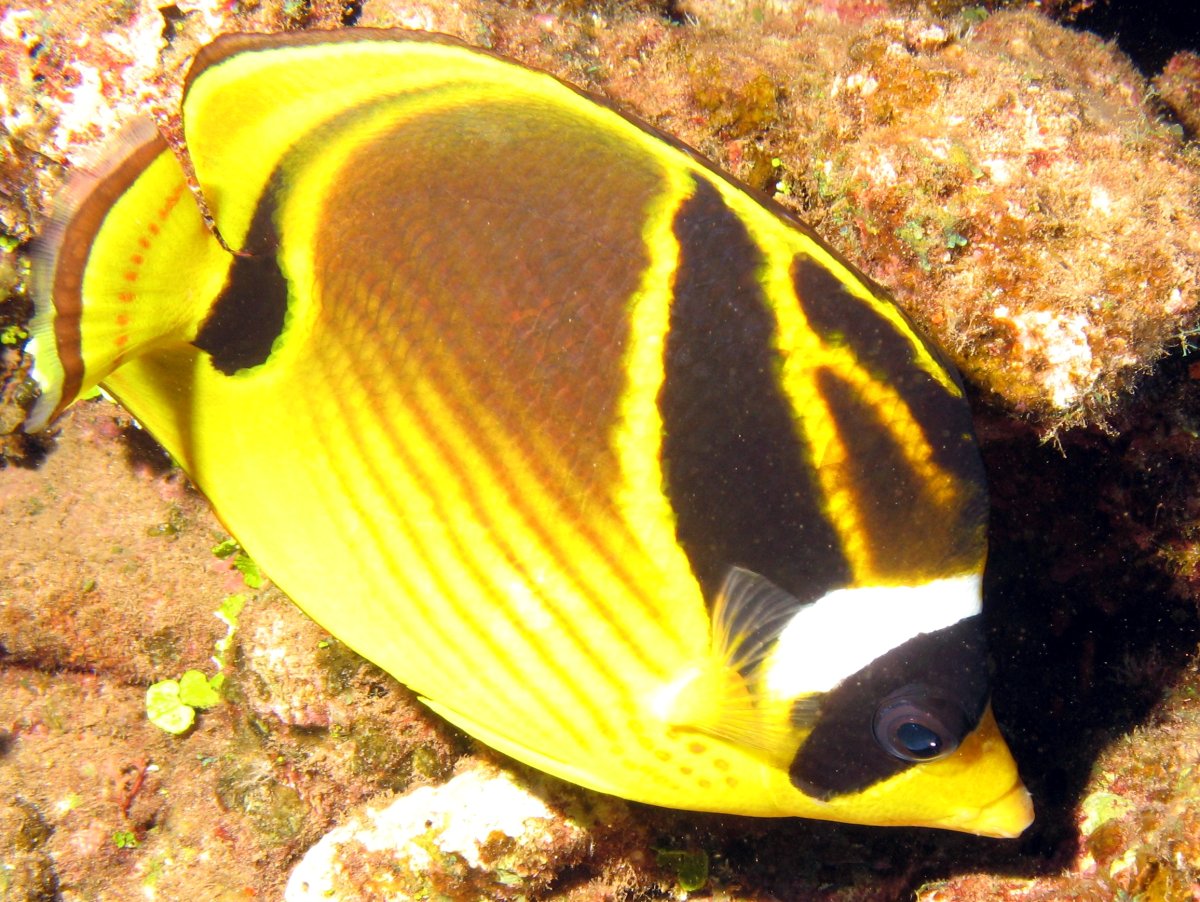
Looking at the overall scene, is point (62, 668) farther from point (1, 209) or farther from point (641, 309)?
point (641, 309)

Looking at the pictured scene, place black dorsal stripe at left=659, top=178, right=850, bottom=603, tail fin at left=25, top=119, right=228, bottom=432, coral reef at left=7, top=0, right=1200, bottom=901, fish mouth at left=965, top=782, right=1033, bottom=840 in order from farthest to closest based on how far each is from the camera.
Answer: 1. coral reef at left=7, top=0, right=1200, bottom=901
2. fish mouth at left=965, top=782, right=1033, bottom=840
3. black dorsal stripe at left=659, top=178, right=850, bottom=603
4. tail fin at left=25, top=119, right=228, bottom=432

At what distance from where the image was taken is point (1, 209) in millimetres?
2639

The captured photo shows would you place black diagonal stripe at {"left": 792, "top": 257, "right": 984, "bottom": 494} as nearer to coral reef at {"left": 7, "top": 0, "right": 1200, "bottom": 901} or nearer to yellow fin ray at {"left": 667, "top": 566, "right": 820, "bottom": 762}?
yellow fin ray at {"left": 667, "top": 566, "right": 820, "bottom": 762}

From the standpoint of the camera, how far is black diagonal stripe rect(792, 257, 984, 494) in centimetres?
123

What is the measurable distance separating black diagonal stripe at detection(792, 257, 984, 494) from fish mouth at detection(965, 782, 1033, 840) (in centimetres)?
58

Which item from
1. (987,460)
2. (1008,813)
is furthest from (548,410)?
(987,460)

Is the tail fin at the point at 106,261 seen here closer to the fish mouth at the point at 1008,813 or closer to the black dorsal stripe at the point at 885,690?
the black dorsal stripe at the point at 885,690

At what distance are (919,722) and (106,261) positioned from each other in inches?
59.5

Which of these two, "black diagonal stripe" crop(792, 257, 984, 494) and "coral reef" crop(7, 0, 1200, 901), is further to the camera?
"coral reef" crop(7, 0, 1200, 901)

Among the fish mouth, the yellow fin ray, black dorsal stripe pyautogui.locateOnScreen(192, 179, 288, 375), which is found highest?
black dorsal stripe pyautogui.locateOnScreen(192, 179, 288, 375)

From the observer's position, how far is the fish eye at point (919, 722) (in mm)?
1319

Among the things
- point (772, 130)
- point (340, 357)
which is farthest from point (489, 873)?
point (772, 130)

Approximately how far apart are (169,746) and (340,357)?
2795 mm

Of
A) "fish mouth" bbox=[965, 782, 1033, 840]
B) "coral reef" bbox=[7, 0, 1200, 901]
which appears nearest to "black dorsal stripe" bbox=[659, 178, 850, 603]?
"fish mouth" bbox=[965, 782, 1033, 840]
